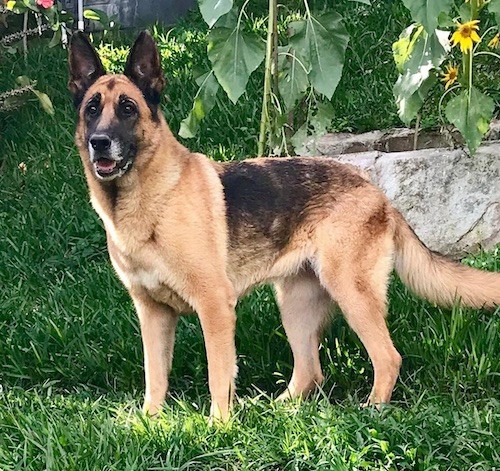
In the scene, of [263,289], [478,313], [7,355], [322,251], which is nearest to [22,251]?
[7,355]

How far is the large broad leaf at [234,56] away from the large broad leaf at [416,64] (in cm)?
81

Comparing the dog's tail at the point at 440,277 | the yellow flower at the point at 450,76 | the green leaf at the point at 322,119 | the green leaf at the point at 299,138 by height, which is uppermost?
the yellow flower at the point at 450,76

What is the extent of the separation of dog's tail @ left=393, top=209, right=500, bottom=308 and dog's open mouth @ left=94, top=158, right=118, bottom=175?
1.35 m

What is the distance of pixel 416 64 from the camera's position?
16.0ft

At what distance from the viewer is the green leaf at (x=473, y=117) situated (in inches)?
194

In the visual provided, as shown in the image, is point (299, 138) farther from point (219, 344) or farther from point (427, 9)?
point (219, 344)

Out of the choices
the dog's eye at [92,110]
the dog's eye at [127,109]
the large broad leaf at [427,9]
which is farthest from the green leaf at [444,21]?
the dog's eye at [92,110]

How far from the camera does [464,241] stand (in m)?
5.55

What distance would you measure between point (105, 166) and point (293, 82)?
149 cm

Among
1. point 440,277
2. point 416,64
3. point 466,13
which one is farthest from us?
point 466,13

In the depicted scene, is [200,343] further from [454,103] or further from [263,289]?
[454,103]

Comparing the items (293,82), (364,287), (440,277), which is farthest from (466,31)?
(364,287)

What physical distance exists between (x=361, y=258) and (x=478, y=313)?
657 mm

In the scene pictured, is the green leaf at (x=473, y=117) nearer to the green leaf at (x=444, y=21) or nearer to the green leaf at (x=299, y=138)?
the green leaf at (x=444, y=21)
